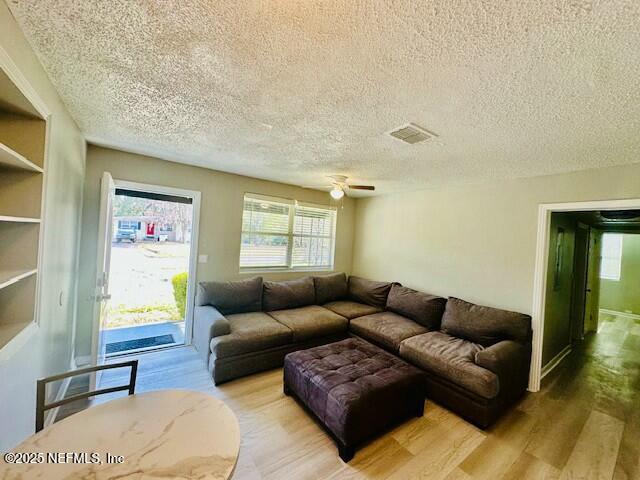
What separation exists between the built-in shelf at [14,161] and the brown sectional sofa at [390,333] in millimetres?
1937

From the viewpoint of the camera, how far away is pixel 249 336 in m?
2.79

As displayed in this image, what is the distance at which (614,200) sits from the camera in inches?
94.1

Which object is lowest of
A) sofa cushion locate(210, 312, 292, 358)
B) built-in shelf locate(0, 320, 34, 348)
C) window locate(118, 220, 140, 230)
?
sofa cushion locate(210, 312, 292, 358)

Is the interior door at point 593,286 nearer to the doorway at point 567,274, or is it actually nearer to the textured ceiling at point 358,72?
the doorway at point 567,274

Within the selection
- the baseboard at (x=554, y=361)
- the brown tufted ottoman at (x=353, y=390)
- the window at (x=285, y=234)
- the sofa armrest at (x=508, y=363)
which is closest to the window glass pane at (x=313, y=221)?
the window at (x=285, y=234)

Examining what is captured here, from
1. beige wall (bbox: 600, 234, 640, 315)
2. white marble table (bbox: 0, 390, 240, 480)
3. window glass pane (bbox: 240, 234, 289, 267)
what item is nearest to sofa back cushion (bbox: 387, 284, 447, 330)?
window glass pane (bbox: 240, 234, 289, 267)

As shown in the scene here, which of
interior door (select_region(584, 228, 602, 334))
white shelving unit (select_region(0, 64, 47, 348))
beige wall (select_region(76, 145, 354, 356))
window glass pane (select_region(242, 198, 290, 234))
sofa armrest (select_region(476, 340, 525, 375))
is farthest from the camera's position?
interior door (select_region(584, 228, 602, 334))

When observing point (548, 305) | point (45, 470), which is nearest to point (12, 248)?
point (45, 470)

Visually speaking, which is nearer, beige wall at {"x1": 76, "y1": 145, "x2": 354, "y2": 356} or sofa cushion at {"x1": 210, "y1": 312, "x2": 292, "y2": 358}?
sofa cushion at {"x1": 210, "y1": 312, "x2": 292, "y2": 358}

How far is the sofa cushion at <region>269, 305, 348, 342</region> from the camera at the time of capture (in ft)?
10.4

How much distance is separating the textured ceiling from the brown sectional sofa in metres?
1.87

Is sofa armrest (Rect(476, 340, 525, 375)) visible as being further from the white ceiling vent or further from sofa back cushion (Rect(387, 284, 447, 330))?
the white ceiling vent

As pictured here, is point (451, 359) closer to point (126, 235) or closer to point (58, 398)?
point (58, 398)

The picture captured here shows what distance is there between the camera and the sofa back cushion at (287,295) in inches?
145
